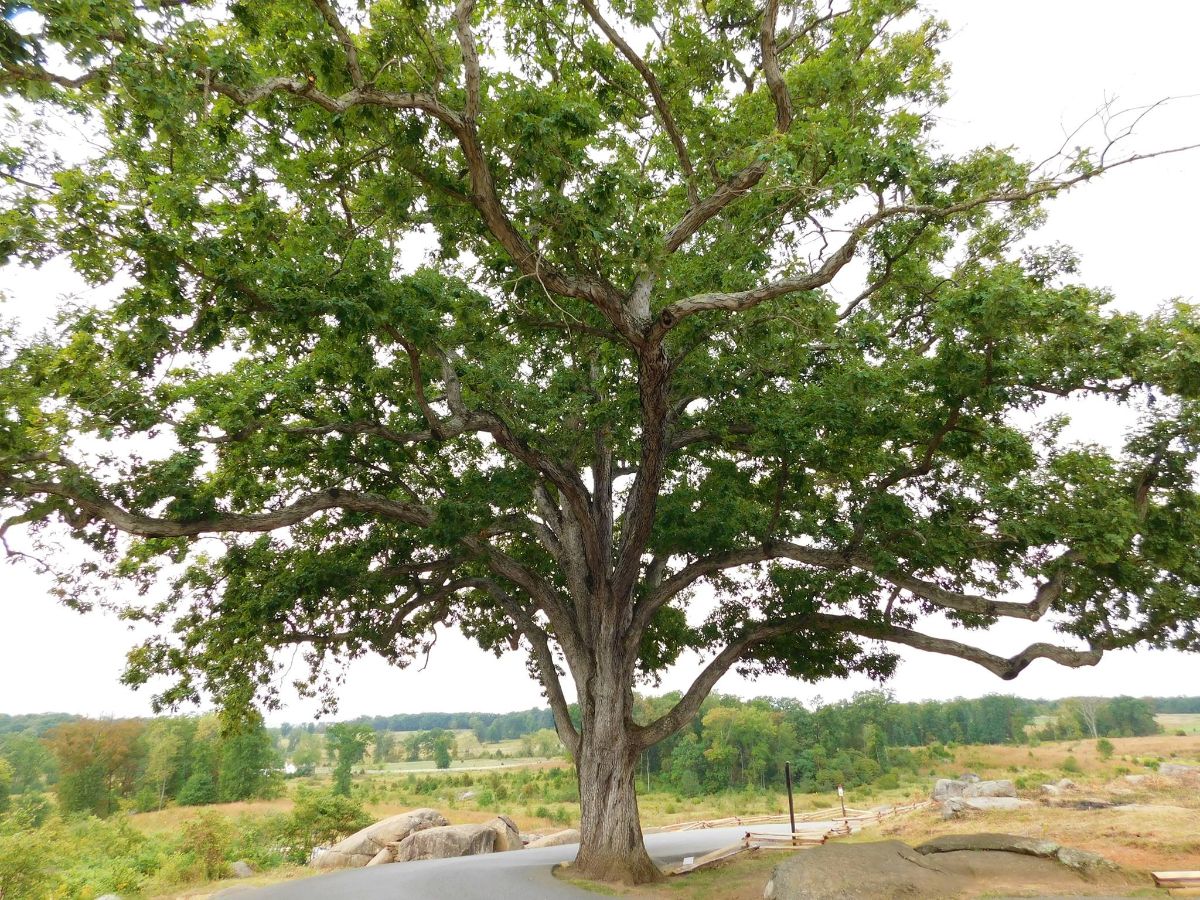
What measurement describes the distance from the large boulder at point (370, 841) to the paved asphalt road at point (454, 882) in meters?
1.92

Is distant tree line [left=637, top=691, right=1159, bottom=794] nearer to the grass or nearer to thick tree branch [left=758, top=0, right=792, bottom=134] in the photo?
the grass

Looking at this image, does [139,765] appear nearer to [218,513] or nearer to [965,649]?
[218,513]

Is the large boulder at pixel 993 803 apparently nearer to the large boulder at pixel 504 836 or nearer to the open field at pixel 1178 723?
the large boulder at pixel 504 836

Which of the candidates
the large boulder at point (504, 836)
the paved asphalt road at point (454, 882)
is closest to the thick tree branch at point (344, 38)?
the paved asphalt road at point (454, 882)

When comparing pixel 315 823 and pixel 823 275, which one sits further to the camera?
pixel 315 823

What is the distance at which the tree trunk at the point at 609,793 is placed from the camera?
34.8 ft

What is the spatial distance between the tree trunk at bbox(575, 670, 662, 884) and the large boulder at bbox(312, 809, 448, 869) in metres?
7.64

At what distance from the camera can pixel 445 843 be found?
16.2 meters

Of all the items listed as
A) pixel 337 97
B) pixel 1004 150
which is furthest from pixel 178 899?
pixel 1004 150

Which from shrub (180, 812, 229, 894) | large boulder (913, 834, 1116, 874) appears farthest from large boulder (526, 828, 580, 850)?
large boulder (913, 834, 1116, 874)

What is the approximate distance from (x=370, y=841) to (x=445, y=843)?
72.3 inches

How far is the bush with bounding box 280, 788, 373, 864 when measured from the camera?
59.4 feet

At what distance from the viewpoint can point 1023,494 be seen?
970 centimetres

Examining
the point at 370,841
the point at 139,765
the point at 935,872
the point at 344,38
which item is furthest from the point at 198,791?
the point at 344,38
